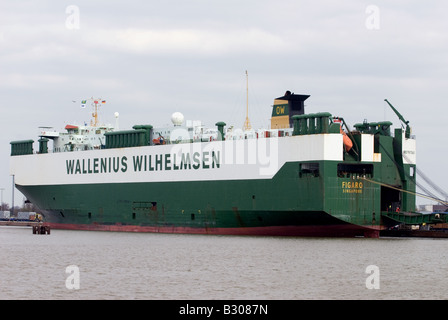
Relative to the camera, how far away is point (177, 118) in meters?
60.0

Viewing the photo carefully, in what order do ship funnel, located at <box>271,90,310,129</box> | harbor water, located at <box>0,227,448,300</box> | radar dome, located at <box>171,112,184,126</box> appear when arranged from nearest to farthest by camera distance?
harbor water, located at <box>0,227,448,300</box> → ship funnel, located at <box>271,90,310,129</box> → radar dome, located at <box>171,112,184,126</box>

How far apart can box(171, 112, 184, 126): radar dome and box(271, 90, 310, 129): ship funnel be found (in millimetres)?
8455

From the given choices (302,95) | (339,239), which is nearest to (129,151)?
(302,95)

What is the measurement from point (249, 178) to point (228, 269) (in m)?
18.8

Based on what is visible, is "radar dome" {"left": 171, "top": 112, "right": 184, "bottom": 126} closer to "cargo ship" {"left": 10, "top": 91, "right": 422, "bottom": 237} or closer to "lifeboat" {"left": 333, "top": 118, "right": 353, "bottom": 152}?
"cargo ship" {"left": 10, "top": 91, "right": 422, "bottom": 237}

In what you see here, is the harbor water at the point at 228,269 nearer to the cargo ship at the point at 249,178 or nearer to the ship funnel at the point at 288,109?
the cargo ship at the point at 249,178

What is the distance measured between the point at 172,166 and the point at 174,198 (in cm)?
214

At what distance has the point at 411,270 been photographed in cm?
3231

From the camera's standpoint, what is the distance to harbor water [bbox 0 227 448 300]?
1042 inches

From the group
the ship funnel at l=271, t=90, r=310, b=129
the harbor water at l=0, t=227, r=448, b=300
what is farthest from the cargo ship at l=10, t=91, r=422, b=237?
the harbor water at l=0, t=227, r=448, b=300

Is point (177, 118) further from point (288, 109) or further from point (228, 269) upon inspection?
point (228, 269)

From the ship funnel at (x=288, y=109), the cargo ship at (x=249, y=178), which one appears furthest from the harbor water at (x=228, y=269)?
the ship funnel at (x=288, y=109)

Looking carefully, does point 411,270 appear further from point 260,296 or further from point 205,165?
point 205,165

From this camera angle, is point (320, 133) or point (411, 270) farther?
point (320, 133)
